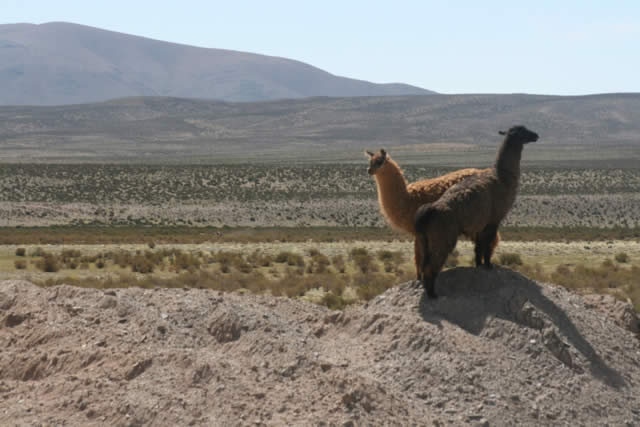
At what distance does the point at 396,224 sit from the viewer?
36.4ft

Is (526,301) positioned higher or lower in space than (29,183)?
higher

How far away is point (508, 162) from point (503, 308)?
7.65ft

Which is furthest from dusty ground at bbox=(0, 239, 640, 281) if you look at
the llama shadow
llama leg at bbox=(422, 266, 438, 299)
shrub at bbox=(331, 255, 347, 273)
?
llama leg at bbox=(422, 266, 438, 299)

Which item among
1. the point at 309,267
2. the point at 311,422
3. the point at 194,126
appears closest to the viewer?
the point at 311,422

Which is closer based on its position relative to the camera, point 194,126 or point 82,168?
point 82,168

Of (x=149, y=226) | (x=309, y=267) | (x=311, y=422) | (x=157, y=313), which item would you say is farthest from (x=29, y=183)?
(x=311, y=422)

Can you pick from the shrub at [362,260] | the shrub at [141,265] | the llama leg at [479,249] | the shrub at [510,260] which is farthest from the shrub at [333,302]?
the shrub at [510,260]

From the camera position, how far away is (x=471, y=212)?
1013cm

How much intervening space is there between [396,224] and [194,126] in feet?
462

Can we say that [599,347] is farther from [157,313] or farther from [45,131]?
[45,131]

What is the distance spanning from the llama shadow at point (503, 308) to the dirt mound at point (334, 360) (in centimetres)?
2

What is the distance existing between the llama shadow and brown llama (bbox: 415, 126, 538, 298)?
1.04 ft

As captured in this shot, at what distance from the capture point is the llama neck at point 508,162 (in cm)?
1100

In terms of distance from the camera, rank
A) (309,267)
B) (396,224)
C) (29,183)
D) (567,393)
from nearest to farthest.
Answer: (567,393), (396,224), (309,267), (29,183)
